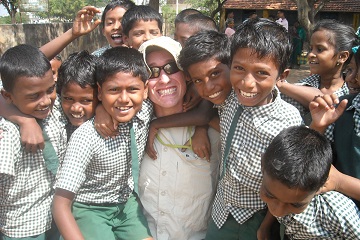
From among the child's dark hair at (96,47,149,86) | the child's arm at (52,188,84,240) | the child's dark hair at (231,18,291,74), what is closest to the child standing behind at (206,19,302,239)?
the child's dark hair at (231,18,291,74)

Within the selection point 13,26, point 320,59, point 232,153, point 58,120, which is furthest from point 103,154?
point 13,26

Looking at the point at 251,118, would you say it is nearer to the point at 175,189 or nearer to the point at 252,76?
the point at 252,76

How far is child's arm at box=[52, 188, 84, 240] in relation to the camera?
6.31 feet

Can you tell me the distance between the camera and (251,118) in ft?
6.55

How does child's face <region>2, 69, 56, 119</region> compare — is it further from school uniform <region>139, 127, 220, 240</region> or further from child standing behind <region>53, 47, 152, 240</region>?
school uniform <region>139, 127, 220, 240</region>

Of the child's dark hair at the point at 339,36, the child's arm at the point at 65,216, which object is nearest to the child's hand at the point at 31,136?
the child's arm at the point at 65,216

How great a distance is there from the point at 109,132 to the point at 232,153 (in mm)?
709

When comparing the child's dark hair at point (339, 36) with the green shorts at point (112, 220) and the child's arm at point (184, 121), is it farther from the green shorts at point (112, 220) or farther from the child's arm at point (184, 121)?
the green shorts at point (112, 220)

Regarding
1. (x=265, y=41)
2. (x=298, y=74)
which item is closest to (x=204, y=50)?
(x=265, y=41)

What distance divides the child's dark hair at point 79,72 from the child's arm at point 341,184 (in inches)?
55.8

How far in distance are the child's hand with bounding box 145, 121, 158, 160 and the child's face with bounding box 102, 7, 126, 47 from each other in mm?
1421

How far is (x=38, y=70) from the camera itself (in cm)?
212

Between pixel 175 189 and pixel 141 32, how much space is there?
56.7 inches

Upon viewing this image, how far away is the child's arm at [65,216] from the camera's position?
1.92 metres
